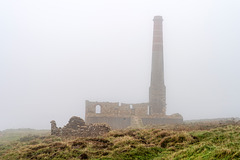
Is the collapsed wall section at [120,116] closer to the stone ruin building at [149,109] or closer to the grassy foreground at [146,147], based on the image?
the stone ruin building at [149,109]

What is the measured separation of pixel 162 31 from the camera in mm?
37438

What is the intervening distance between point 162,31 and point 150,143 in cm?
2692

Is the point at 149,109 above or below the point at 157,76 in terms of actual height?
below

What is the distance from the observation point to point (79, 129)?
20.0 meters

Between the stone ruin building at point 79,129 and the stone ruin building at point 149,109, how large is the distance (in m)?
8.68

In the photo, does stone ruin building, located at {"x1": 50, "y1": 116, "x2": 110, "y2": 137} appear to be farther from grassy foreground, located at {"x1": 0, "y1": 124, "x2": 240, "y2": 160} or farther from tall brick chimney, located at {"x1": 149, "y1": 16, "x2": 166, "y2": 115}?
tall brick chimney, located at {"x1": 149, "y1": 16, "x2": 166, "y2": 115}

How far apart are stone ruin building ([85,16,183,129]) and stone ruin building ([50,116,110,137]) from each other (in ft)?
28.5

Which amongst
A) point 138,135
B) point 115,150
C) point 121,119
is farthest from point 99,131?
point 121,119

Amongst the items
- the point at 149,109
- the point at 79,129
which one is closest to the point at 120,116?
the point at 149,109

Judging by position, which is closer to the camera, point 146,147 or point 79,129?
point 146,147

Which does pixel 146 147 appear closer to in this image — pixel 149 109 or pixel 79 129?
pixel 79 129

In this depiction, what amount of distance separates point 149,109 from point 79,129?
18.4 metres

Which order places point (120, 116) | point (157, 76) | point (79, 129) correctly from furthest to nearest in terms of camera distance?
point (157, 76) → point (120, 116) → point (79, 129)

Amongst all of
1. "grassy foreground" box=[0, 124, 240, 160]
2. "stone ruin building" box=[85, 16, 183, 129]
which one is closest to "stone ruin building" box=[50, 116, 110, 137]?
"grassy foreground" box=[0, 124, 240, 160]
